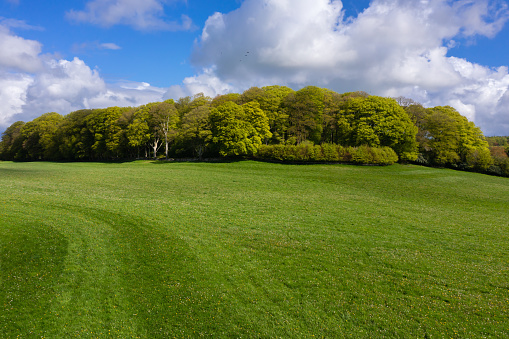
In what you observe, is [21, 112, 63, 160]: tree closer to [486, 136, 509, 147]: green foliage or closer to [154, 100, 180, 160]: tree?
[154, 100, 180, 160]: tree

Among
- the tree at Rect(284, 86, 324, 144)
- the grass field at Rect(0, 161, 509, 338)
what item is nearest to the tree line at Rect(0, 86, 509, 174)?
the tree at Rect(284, 86, 324, 144)

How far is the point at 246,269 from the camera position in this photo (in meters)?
13.1

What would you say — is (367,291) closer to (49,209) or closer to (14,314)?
(14,314)

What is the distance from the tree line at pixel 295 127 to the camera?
2517 inches

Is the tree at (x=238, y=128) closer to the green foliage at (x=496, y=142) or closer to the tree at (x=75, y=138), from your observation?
the tree at (x=75, y=138)

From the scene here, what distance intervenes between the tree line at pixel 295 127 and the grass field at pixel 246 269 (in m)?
41.2

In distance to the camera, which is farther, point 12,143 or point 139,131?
point 12,143

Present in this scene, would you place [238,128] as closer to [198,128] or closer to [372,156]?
[198,128]

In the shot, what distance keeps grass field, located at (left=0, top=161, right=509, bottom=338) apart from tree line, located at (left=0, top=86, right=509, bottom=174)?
4116 cm

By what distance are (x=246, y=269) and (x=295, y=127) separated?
62.1 m

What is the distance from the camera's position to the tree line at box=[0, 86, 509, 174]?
63938mm

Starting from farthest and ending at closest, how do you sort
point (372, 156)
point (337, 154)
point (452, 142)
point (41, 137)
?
point (41, 137) → point (452, 142) → point (337, 154) → point (372, 156)

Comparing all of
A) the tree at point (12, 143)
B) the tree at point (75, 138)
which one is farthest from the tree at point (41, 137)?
the tree at point (12, 143)

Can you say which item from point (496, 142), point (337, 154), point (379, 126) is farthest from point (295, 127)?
point (496, 142)
